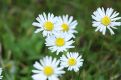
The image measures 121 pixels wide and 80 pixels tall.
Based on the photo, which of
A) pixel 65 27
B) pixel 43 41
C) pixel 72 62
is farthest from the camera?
pixel 43 41

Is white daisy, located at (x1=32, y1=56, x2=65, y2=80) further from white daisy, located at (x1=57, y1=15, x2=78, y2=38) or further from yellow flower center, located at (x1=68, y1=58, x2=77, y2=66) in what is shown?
white daisy, located at (x1=57, y1=15, x2=78, y2=38)

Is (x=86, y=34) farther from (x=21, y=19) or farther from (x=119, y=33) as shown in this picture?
(x=21, y=19)

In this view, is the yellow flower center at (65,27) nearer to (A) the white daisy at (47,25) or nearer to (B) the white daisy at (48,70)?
(A) the white daisy at (47,25)

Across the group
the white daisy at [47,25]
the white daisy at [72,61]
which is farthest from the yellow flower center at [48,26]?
the white daisy at [72,61]

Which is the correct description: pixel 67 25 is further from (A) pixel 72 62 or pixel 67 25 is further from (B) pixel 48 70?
(B) pixel 48 70

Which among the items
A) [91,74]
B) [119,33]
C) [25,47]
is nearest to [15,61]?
[25,47]

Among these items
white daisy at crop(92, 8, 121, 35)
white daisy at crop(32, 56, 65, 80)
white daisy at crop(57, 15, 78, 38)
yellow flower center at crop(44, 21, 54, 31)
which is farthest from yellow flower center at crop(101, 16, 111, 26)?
white daisy at crop(32, 56, 65, 80)

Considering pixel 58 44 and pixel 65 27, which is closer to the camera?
pixel 58 44

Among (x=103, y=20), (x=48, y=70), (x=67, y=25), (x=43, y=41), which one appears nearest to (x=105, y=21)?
(x=103, y=20)
